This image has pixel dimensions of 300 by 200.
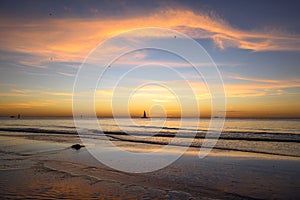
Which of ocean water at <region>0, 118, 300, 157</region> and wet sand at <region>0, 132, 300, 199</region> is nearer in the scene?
wet sand at <region>0, 132, 300, 199</region>

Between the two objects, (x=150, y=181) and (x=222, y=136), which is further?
(x=222, y=136)

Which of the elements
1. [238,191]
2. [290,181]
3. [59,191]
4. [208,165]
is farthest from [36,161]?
[290,181]

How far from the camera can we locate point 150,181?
9.24 meters

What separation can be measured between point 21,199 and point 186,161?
9.05 m

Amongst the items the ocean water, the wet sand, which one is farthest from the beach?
the ocean water

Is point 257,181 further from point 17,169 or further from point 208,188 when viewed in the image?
point 17,169

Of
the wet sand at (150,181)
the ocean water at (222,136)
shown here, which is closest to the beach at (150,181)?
the wet sand at (150,181)

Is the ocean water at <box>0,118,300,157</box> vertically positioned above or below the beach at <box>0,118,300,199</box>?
below

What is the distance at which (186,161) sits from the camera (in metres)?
13.8

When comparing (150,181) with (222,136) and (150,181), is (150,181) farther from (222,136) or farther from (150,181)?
(222,136)

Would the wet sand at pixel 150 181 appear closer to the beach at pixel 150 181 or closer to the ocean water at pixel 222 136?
the beach at pixel 150 181

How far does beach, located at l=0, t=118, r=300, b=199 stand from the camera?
7.49 metres

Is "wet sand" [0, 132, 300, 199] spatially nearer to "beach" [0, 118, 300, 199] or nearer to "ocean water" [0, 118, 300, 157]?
"beach" [0, 118, 300, 199]

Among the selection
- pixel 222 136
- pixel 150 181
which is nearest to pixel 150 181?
pixel 150 181
